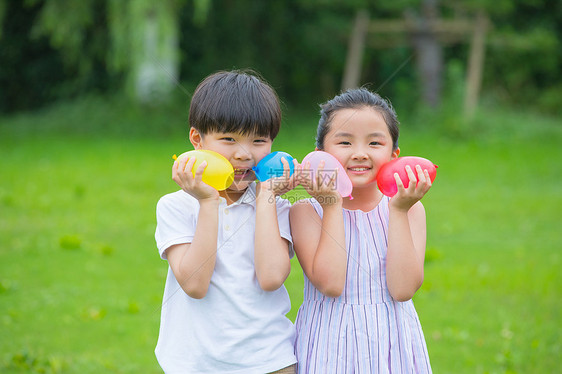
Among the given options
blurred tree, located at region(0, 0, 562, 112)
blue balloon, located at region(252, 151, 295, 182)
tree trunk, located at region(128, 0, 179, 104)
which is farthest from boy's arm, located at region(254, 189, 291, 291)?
blurred tree, located at region(0, 0, 562, 112)

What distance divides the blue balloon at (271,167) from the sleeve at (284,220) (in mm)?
165

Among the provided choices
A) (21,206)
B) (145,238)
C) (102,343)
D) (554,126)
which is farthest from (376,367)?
(554,126)

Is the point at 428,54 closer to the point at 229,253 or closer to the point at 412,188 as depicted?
the point at 412,188

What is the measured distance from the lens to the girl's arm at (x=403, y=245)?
90.6 inches

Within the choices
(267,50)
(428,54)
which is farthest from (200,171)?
(267,50)

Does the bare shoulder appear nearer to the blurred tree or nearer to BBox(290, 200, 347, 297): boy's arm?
BBox(290, 200, 347, 297): boy's arm

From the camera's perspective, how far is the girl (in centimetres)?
233

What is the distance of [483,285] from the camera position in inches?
214

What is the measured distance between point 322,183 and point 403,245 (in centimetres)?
37

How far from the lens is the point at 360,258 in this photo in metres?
2.45

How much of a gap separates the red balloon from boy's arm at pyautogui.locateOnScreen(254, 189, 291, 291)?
423 mm

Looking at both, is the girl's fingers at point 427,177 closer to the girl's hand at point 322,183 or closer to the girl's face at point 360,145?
the girl's face at point 360,145

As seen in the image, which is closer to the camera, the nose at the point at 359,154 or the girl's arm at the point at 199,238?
the girl's arm at the point at 199,238

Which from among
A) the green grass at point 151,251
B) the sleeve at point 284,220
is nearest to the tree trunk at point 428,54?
the green grass at point 151,251
